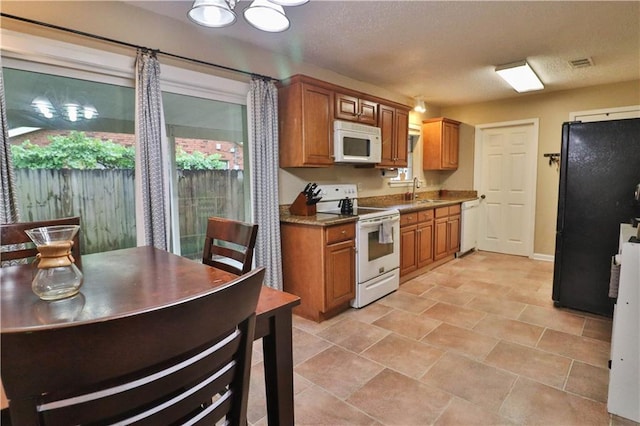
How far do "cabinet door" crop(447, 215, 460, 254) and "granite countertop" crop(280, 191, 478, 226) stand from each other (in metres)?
0.25

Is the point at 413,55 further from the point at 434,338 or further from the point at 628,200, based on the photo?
the point at 434,338

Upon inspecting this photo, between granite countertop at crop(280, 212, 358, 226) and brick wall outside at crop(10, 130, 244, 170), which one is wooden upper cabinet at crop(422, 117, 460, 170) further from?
brick wall outside at crop(10, 130, 244, 170)

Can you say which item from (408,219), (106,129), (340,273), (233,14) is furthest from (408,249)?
(106,129)

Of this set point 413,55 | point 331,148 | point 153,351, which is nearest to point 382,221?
point 331,148

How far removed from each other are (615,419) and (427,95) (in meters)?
4.26

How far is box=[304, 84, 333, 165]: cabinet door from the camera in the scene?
303cm

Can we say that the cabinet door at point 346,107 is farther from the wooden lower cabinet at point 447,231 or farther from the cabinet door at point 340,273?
the wooden lower cabinet at point 447,231

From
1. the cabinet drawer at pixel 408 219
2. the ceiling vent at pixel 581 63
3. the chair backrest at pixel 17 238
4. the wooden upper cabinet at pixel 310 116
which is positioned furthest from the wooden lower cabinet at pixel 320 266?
the ceiling vent at pixel 581 63

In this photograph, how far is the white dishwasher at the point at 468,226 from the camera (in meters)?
4.99

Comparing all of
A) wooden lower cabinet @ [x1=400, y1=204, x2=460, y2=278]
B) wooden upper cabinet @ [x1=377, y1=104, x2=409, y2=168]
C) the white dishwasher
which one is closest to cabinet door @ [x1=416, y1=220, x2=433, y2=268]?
wooden lower cabinet @ [x1=400, y1=204, x2=460, y2=278]

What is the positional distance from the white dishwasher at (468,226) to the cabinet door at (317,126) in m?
2.72

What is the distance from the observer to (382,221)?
3293 millimetres

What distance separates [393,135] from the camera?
4.09 metres

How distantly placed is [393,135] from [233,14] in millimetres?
2723
